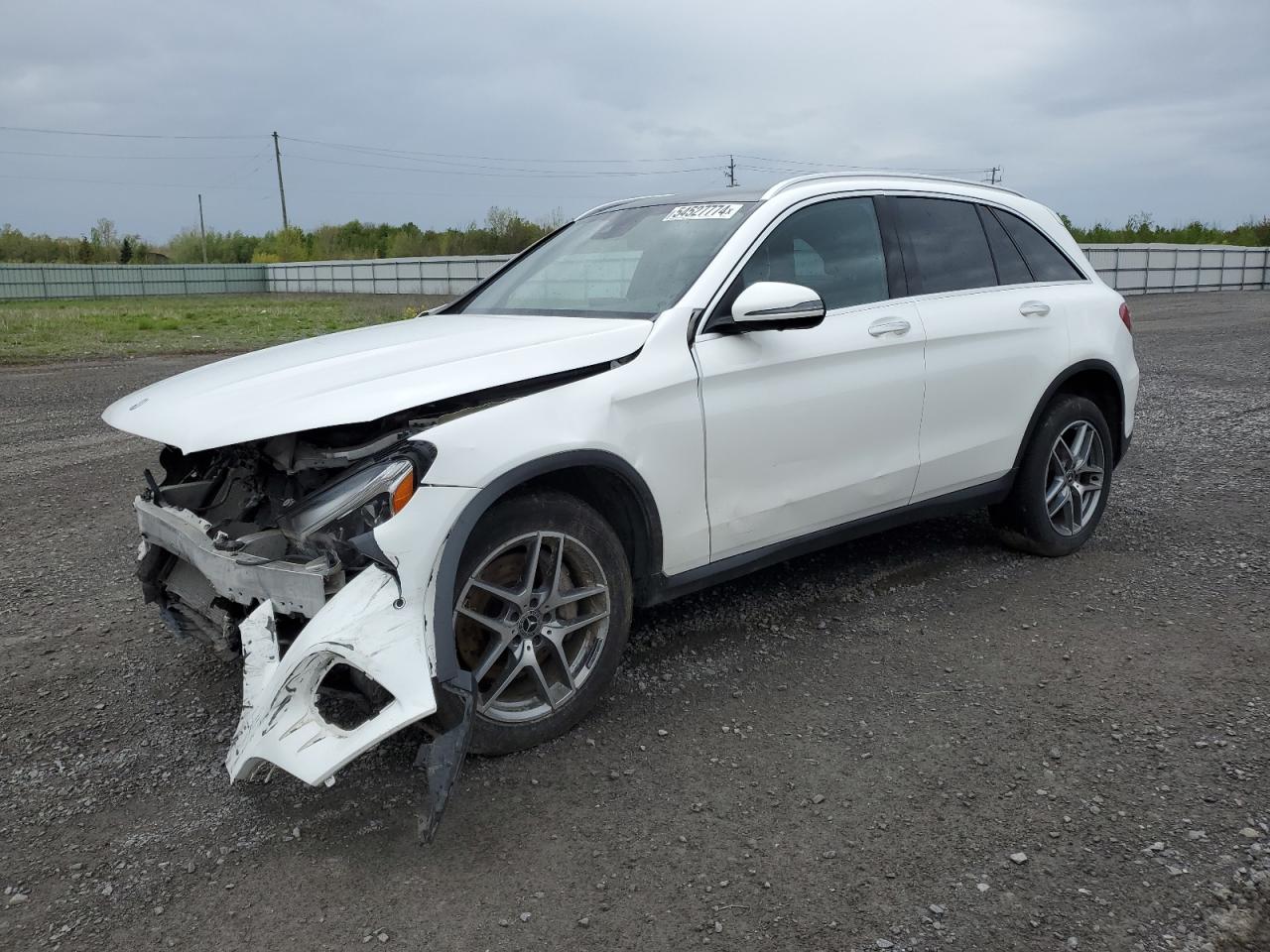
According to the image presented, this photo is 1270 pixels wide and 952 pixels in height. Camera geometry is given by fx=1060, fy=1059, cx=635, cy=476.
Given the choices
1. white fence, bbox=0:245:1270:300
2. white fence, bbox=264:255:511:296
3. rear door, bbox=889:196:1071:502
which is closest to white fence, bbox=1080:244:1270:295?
white fence, bbox=0:245:1270:300

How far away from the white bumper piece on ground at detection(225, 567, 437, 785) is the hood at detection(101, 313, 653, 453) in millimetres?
535

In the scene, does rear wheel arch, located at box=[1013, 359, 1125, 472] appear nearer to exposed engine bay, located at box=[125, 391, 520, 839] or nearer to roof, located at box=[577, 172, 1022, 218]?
roof, located at box=[577, 172, 1022, 218]

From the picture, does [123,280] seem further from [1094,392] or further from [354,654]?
[354,654]

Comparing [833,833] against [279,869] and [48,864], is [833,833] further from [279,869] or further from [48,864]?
[48,864]

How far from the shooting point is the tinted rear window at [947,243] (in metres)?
4.74

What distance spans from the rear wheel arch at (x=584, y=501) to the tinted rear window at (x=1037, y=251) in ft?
9.11

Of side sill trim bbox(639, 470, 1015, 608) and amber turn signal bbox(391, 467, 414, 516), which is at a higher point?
amber turn signal bbox(391, 467, 414, 516)

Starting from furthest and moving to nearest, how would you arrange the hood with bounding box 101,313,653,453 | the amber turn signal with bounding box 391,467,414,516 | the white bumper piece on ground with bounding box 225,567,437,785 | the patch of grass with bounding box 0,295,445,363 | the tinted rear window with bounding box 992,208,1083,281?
the patch of grass with bounding box 0,295,445,363 → the tinted rear window with bounding box 992,208,1083,281 → the hood with bounding box 101,313,653,453 → the amber turn signal with bounding box 391,467,414,516 → the white bumper piece on ground with bounding box 225,567,437,785

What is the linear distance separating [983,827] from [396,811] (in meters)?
1.70

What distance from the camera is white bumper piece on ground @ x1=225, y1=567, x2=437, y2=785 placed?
285 centimetres

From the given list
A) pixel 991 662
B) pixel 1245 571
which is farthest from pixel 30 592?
pixel 1245 571

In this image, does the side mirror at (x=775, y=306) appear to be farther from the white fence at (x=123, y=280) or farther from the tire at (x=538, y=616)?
the white fence at (x=123, y=280)

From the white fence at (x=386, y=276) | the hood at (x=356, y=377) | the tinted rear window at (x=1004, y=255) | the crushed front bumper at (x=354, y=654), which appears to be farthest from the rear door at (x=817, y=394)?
the white fence at (x=386, y=276)

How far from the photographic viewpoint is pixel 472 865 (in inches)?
113
